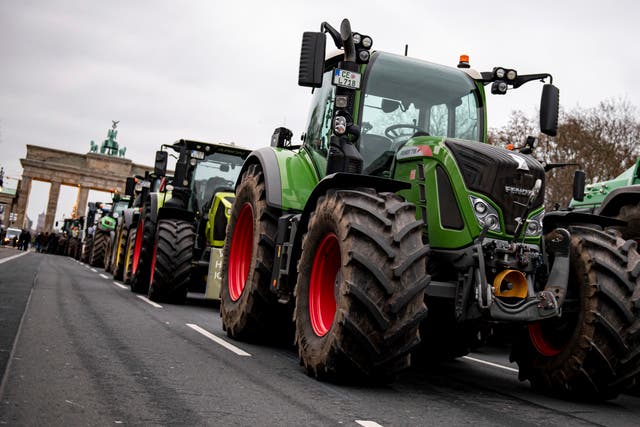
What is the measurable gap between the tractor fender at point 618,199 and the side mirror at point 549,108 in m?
2.41

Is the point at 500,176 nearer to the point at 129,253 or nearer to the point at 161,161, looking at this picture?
the point at 161,161

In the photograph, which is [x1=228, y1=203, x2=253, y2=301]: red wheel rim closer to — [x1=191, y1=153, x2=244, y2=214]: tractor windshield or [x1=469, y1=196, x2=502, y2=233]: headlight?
[x1=469, y1=196, x2=502, y2=233]: headlight

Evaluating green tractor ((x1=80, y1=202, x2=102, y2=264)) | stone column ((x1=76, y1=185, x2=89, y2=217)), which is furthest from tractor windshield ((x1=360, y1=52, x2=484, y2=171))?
stone column ((x1=76, y1=185, x2=89, y2=217))

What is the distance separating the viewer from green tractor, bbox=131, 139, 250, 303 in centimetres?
1162

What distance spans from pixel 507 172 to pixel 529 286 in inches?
36.2

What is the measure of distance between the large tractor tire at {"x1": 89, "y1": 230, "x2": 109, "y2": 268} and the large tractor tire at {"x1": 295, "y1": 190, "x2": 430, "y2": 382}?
954 inches

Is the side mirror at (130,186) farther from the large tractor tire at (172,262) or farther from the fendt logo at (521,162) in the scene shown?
the fendt logo at (521,162)

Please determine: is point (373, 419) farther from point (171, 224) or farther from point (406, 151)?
point (171, 224)

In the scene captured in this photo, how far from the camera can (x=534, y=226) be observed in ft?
18.9

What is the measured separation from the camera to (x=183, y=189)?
13.2m

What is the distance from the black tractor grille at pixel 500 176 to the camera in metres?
5.59

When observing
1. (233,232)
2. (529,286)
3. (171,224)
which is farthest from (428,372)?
(171,224)

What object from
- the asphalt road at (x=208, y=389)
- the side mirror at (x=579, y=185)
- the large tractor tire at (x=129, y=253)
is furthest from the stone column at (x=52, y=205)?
the side mirror at (x=579, y=185)

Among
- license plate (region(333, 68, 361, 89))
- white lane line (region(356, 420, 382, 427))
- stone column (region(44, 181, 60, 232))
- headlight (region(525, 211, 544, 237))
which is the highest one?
stone column (region(44, 181, 60, 232))
